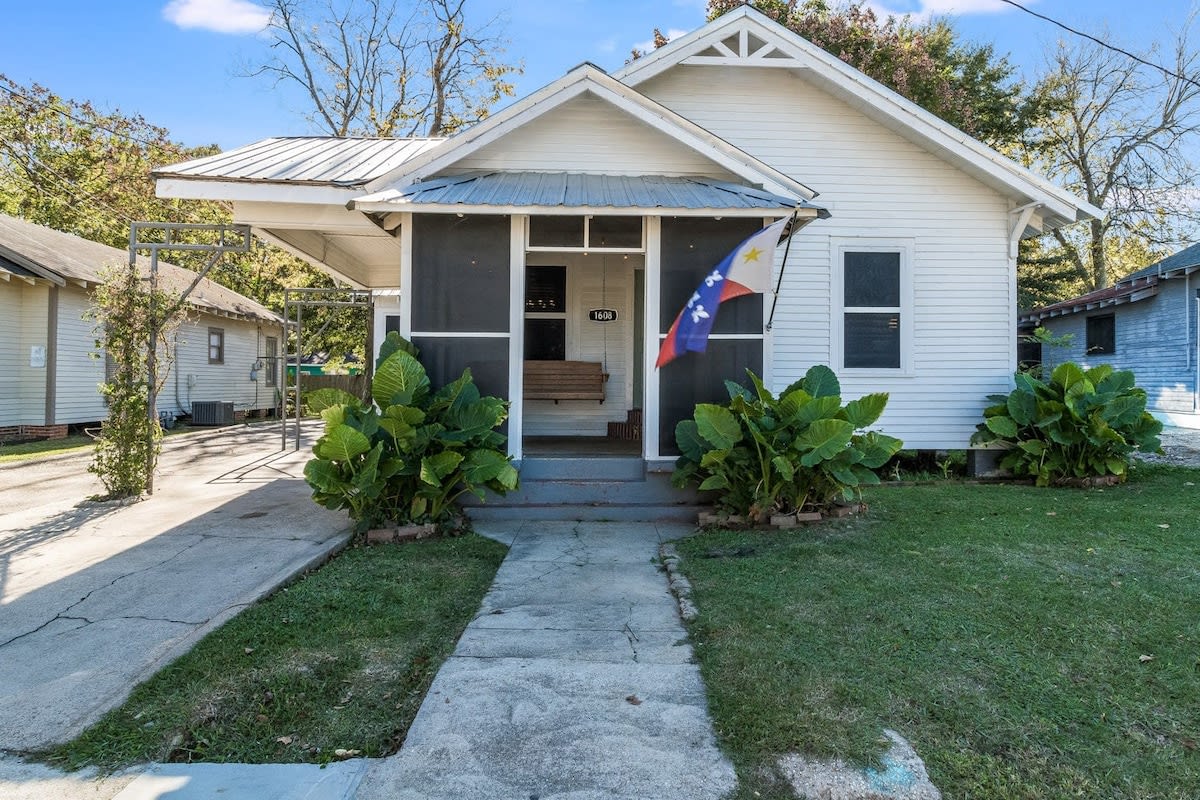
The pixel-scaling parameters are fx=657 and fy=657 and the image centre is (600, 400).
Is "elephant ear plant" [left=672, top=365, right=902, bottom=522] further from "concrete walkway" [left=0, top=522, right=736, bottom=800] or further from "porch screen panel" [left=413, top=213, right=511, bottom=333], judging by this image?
"porch screen panel" [left=413, top=213, right=511, bottom=333]

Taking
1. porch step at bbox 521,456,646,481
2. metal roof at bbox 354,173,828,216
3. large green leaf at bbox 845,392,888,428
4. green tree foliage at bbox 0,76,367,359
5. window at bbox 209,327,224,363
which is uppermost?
green tree foliage at bbox 0,76,367,359

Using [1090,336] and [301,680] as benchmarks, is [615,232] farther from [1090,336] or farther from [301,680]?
[1090,336]

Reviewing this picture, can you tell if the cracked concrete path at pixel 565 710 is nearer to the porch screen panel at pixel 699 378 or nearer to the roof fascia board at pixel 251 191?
the porch screen panel at pixel 699 378

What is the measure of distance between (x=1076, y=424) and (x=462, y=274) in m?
7.31

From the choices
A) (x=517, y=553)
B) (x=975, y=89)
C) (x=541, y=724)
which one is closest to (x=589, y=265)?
(x=517, y=553)

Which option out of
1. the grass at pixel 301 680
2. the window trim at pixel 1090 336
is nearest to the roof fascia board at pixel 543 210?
the grass at pixel 301 680

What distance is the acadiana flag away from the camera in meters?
6.14

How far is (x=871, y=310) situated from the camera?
353 inches

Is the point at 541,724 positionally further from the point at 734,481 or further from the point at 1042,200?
the point at 1042,200

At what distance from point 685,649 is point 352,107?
24.4 metres

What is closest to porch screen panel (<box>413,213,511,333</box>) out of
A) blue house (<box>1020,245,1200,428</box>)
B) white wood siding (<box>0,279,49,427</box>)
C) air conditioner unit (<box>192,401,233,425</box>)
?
white wood siding (<box>0,279,49,427</box>)

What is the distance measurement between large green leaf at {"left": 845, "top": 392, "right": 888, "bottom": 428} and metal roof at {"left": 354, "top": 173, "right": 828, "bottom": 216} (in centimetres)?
195

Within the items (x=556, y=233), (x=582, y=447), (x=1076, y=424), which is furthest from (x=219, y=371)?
(x=1076, y=424)

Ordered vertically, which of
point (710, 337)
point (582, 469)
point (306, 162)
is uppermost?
point (306, 162)
